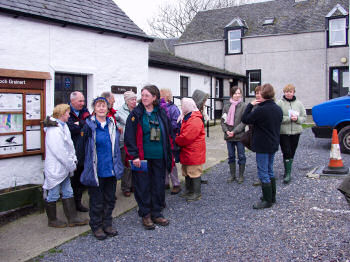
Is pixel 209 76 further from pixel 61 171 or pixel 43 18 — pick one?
pixel 61 171

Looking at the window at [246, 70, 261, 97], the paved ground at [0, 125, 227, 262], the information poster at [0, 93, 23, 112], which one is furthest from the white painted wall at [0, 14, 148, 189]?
the window at [246, 70, 261, 97]

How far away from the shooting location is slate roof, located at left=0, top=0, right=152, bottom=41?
6.39 meters

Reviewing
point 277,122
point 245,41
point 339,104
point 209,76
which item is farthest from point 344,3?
point 277,122

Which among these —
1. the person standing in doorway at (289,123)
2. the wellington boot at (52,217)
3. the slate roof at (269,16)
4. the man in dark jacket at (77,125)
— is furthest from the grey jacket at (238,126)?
the slate roof at (269,16)

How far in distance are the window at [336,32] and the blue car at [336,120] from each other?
1321 cm

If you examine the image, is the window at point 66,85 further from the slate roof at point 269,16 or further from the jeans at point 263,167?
the slate roof at point 269,16

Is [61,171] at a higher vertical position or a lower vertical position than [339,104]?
lower

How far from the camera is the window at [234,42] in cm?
2381

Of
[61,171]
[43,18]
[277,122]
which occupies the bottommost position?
[61,171]

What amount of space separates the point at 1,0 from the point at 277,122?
197 inches

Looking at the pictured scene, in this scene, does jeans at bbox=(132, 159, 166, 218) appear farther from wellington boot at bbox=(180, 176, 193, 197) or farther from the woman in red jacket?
wellington boot at bbox=(180, 176, 193, 197)

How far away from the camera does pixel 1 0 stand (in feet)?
20.1

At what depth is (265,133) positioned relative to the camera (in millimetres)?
5289

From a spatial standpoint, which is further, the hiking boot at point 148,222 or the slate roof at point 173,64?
the slate roof at point 173,64
